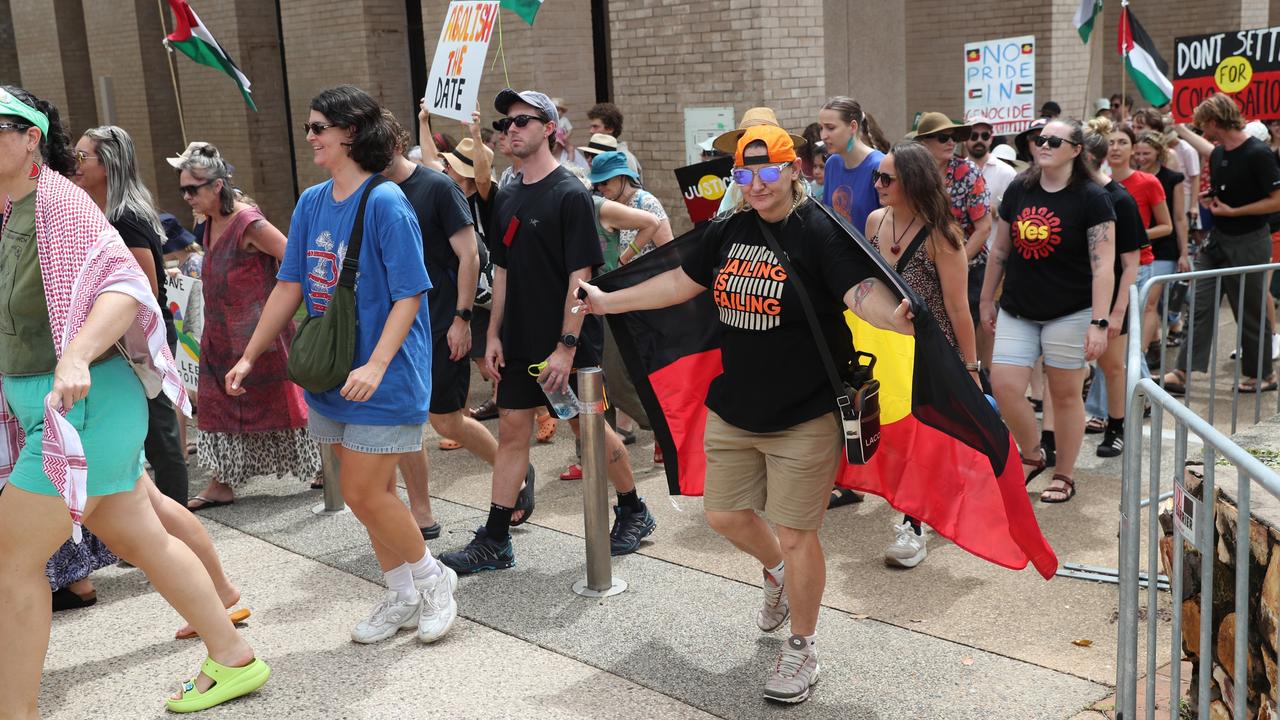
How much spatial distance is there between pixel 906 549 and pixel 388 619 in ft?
7.53

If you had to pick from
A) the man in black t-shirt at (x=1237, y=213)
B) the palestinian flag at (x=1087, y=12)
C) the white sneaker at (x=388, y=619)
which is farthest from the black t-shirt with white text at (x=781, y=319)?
the palestinian flag at (x=1087, y=12)

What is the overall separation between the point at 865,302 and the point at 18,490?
2.72 m

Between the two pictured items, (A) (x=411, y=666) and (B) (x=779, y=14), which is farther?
(B) (x=779, y=14)

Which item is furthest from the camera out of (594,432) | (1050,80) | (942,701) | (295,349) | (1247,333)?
(1050,80)

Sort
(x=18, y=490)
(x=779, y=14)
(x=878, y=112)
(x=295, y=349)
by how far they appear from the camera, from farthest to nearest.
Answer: (x=878, y=112), (x=779, y=14), (x=295, y=349), (x=18, y=490)

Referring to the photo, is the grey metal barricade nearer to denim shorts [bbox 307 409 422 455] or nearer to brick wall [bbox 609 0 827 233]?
denim shorts [bbox 307 409 422 455]

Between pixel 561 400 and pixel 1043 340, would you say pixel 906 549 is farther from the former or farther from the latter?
pixel 561 400

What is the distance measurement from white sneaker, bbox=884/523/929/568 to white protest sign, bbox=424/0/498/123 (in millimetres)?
3162

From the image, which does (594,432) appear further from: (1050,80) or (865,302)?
(1050,80)

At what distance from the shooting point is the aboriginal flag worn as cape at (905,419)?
411 centimetres

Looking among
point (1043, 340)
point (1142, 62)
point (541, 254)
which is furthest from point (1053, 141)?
point (1142, 62)

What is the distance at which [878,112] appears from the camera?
12289mm

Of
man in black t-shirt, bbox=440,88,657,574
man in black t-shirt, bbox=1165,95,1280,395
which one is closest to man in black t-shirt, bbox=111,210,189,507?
man in black t-shirt, bbox=440,88,657,574

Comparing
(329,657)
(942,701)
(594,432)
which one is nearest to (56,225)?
(329,657)
